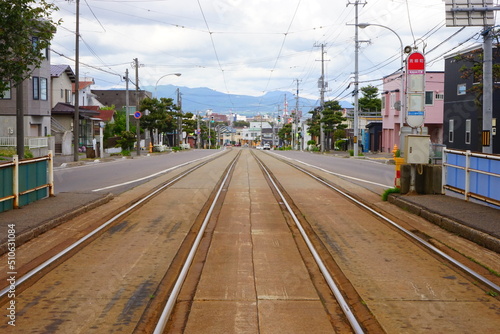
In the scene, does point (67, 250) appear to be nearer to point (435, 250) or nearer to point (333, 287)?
point (333, 287)

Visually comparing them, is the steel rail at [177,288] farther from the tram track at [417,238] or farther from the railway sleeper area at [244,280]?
the tram track at [417,238]

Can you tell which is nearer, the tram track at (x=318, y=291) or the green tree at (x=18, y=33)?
the tram track at (x=318, y=291)

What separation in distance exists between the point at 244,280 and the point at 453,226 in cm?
572

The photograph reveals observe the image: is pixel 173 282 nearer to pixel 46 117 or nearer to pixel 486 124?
pixel 486 124

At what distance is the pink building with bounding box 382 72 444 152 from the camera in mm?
57625

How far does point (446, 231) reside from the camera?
11.8 m

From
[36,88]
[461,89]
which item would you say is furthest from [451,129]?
[36,88]

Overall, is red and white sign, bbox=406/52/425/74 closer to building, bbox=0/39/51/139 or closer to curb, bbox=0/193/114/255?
curb, bbox=0/193/114/255

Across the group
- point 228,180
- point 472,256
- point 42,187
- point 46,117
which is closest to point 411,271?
point 472,256

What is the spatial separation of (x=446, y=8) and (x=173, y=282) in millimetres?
19225

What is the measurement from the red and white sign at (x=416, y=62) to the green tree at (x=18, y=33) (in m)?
10.3

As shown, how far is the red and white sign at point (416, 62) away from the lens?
56.1 ft

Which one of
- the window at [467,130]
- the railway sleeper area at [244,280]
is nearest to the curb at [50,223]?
the railway sleeper area at [244,280]

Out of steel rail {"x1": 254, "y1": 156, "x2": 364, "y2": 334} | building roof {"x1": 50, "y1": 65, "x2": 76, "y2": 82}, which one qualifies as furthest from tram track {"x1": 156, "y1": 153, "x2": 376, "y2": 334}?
building roof {"x1": 50, "y1": 65, "x2": 76, "y2": 82}
